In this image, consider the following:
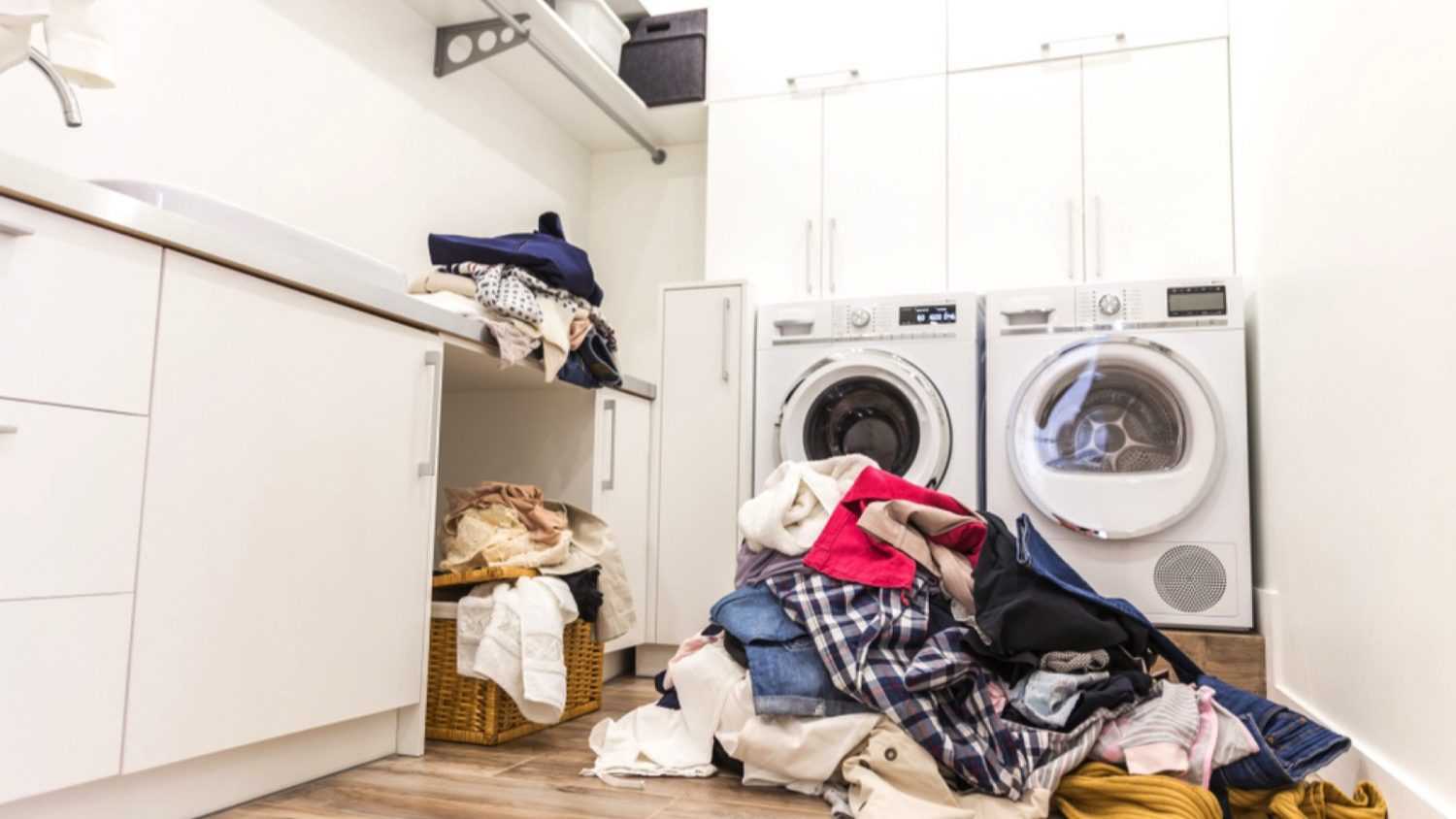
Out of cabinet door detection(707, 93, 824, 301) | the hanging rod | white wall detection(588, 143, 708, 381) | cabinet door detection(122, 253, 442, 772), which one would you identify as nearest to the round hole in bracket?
the hanging rod

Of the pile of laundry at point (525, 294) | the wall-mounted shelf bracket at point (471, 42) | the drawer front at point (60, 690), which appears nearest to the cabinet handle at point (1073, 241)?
the pile of laundry at point (525, 294)

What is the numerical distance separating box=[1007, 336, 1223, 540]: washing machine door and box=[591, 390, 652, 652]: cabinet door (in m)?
1.04

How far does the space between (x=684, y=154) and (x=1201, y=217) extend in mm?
1805

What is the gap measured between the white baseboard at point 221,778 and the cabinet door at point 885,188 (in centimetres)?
196

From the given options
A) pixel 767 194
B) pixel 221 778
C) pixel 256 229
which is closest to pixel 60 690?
pixel 221 778

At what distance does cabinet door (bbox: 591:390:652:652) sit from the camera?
266 centimetres

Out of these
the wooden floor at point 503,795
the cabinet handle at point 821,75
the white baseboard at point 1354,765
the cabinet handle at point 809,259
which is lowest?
the wooden floor at point 503,795

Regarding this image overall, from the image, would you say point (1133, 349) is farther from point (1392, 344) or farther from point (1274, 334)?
point (1392, 344)

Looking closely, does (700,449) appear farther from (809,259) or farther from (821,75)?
(821,75)

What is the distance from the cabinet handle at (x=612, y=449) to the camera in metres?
2.68

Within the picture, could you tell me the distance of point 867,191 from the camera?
3.16m

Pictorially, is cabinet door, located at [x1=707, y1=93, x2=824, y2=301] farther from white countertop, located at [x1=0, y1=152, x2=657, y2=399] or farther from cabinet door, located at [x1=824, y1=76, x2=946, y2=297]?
white countertop, located at [x1=0, y1=152, x2=657, y2=399]

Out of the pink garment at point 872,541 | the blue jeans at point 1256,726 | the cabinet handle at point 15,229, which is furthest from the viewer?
the pink garment at point 872,541

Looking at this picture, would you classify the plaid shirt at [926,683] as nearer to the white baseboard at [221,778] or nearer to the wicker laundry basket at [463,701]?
the wicker laundry basket at [463,701]
